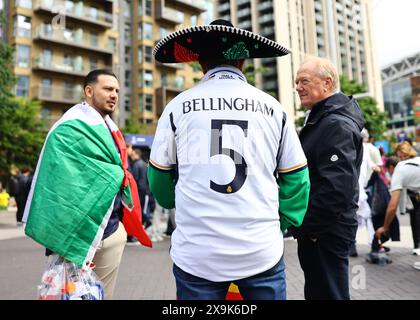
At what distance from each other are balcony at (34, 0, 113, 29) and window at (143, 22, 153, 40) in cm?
502

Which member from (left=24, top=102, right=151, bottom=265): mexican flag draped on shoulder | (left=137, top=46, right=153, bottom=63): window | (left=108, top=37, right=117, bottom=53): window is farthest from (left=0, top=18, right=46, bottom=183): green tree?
(left=137, top=46, right=153, bottom=63): window

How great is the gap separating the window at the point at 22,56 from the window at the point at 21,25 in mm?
1041

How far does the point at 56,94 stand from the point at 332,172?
35743 millimetres

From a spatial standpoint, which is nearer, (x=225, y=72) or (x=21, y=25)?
(x=225, y=72)

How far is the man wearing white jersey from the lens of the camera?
1641 mm

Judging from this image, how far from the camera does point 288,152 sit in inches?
70.6

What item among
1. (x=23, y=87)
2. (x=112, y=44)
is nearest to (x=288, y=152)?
(x=23, y=87)

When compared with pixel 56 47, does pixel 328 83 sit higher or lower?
lower

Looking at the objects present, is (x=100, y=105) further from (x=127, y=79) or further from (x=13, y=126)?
(x=127, y=79)

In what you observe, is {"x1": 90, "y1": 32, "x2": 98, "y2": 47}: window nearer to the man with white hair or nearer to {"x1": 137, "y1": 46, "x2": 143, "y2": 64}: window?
{"x1": 137, "y1": 46, "x2": 143, "y2": 64}: window

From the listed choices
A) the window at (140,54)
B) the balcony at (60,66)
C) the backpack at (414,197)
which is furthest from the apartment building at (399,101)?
the backpack at (414,197)
